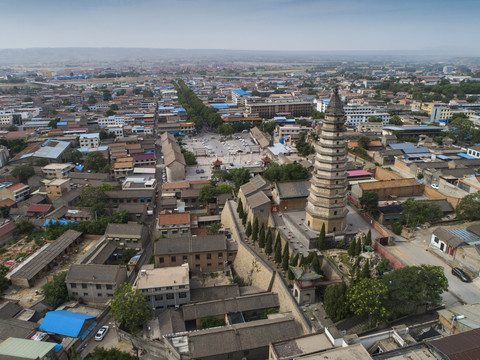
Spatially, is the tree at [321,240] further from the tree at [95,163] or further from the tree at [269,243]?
the tree at [95,163]

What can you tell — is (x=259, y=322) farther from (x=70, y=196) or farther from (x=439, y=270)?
(x=70, y=196)

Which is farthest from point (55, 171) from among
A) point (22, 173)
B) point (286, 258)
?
point (286, 258)

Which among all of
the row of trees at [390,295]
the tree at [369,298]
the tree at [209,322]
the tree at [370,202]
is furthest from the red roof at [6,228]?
the tree at [370,202]

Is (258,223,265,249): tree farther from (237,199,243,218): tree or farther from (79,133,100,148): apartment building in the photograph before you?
(79,133,100,148): apartment building

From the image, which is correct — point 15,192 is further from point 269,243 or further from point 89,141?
point 269,243

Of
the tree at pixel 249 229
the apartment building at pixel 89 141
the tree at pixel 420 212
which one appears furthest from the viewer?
the apartment building at pixel 89 141

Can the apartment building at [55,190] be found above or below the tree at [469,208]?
below

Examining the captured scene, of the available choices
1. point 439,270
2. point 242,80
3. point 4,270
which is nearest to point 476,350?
point 439,270
